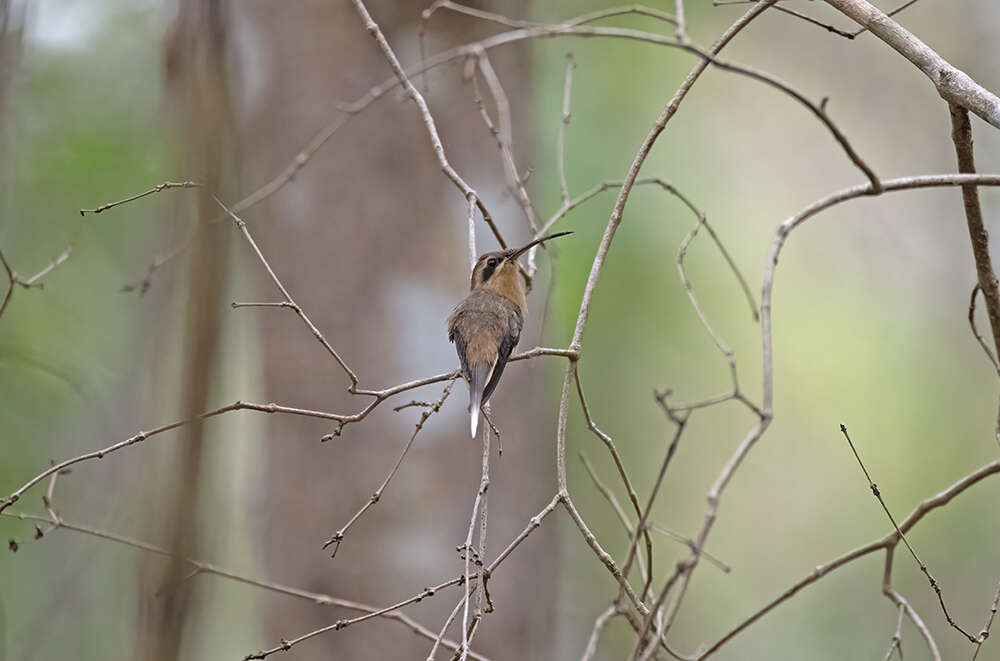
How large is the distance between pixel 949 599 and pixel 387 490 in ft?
15.6

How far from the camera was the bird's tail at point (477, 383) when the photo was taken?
240 centimetres

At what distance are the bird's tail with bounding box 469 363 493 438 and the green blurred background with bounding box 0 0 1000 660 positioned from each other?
55 cm

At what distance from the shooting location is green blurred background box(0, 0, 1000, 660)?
137 inches

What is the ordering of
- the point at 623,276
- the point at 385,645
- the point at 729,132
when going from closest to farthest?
1. the point at 385,645
2. the point at 623,276
3. the point at 729,132

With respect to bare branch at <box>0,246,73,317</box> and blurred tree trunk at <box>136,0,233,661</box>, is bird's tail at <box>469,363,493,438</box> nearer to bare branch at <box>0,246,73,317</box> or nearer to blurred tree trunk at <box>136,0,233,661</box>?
bare branch at <box>0,246,73,317</box>

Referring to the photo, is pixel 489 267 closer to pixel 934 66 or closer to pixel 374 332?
pixel 374 332

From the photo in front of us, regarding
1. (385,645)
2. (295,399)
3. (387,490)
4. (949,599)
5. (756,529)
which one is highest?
(756,529)

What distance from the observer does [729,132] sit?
796cm

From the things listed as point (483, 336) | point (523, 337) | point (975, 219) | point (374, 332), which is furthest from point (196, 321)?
point (374, 332)

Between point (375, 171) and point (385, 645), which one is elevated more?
point (375, 171)

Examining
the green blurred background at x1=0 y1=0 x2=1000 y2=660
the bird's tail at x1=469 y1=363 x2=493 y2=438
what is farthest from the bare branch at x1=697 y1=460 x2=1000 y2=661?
the bird's tail at x1=469 y1=363 x2=493 y2=438

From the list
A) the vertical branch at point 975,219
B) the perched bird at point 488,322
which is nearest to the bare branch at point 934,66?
the vertical branch at point 975,219

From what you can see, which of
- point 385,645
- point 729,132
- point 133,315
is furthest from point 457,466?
point 729,132

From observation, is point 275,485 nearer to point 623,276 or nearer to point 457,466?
point 457,466
